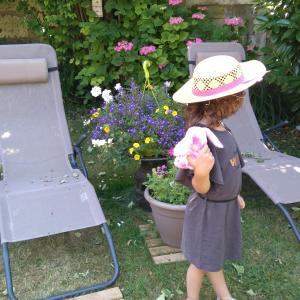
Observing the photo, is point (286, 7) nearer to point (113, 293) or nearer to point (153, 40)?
point (153, 40)

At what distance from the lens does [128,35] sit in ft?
17.4

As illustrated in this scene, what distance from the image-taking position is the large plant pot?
104 inches

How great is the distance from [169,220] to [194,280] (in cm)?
65

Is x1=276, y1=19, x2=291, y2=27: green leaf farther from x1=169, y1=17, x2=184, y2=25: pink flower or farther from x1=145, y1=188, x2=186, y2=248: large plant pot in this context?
x1=145, y1=188, x2=186, y2=248: large plant pot

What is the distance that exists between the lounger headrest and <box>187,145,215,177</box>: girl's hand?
6.84 feet

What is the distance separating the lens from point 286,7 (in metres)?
3.92

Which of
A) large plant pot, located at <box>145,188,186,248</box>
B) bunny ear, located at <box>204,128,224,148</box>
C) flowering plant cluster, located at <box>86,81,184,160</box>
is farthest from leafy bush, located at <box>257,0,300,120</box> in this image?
bunny ear, located at <box>204,128,224,148</box>

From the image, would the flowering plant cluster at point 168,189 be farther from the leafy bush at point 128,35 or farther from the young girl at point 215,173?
the leafy bush at point 128,35

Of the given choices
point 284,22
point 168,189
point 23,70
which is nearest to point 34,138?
point 23,70

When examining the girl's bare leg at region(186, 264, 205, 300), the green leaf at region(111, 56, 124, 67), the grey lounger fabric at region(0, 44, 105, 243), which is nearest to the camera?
the girl's bare leg at region(186, 264, 205, 300)

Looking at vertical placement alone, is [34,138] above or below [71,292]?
above

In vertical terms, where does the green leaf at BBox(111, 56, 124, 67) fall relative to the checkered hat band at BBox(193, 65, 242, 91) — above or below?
below

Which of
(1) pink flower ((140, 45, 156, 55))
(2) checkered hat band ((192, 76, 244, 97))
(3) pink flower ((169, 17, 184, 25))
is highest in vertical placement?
(2) checkered hat band ((192, 76, 244, 97))

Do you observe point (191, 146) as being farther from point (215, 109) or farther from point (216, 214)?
point (216, 214)
